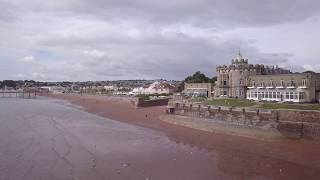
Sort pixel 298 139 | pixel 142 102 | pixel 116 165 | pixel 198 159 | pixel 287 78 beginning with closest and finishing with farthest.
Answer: pixel 116 165 < pixel 198 159 < pixel 298 139 < pixel 287 78 < pixel 142 102

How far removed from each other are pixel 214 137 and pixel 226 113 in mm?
4814

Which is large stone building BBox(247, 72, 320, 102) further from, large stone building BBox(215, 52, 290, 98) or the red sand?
the red sand

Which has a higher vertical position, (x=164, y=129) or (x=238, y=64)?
(x=238, y=64)

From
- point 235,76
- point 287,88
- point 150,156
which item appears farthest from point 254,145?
point 235,76

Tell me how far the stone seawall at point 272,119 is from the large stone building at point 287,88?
370 inches

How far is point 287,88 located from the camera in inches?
1868

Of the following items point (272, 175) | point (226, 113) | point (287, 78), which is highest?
point (287, 78)

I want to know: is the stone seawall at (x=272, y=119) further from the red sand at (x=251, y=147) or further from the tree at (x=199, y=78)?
the tree at (x=199, y=78)

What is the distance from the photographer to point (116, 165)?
25203 millimetres

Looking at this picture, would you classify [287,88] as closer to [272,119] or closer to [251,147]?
[272,119]

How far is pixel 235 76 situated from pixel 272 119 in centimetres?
2214

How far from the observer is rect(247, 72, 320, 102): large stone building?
45469 millimetres

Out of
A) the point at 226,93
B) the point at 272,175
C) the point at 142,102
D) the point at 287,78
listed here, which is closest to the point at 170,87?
the point at 142,102

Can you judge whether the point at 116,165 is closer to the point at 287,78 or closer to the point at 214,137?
the point at 214,137
